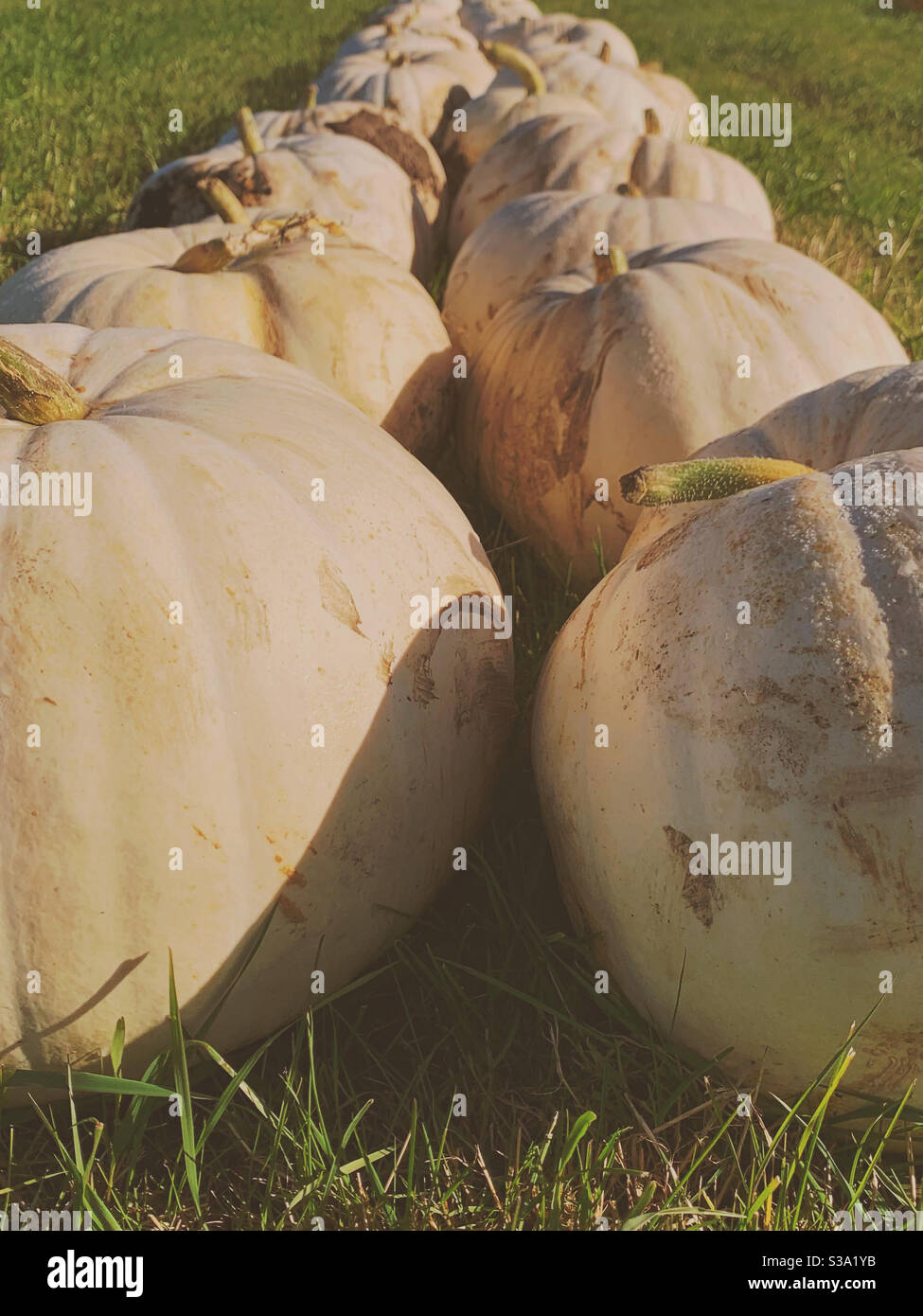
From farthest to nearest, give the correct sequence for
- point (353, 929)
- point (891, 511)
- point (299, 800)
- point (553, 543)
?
point (553, 543)
point (353, 929)
point (299, 800)
point (891, 511)

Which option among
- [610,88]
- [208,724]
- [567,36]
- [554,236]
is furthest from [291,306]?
[567,36]

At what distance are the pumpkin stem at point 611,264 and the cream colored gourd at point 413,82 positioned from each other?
319 centimetres

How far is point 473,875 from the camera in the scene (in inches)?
85.2

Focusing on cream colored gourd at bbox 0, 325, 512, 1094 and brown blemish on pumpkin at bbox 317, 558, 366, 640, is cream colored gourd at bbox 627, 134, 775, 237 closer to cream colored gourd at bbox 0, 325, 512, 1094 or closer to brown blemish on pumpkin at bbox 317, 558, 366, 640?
cream colored gourd at bbox 0, 325, 512, 1094

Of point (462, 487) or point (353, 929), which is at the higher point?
point (462, 487)

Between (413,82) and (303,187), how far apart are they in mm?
2755

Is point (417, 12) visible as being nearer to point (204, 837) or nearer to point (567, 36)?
point (567, 36)

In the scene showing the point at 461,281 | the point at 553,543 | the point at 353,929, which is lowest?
the point at 353,929

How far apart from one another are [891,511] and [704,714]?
1.20ft

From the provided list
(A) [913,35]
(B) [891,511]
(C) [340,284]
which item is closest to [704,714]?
(B) [891,511]

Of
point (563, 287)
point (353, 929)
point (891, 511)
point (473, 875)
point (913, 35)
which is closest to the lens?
point (891, 511)

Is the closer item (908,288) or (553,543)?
(553,543)

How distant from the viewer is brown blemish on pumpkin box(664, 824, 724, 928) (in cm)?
158

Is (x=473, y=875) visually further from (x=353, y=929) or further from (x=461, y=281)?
(x=461, y=281)
